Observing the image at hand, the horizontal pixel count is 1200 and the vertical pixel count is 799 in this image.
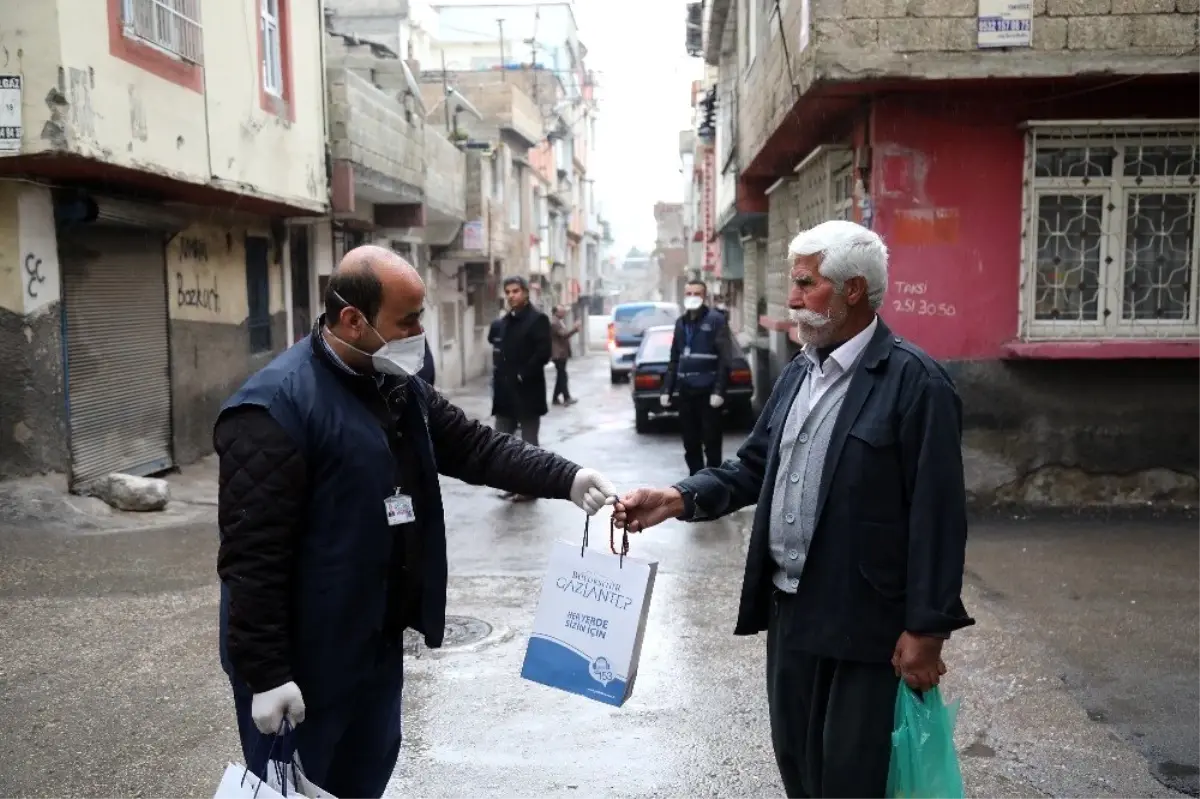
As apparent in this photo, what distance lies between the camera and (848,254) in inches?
110

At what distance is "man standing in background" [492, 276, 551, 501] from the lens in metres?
9.48

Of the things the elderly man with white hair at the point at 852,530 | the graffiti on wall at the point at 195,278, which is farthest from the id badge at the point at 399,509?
the graffiti on wall at the point at 195,278

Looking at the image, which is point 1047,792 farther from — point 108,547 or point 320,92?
point 320,92

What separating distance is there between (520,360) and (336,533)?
6945mm

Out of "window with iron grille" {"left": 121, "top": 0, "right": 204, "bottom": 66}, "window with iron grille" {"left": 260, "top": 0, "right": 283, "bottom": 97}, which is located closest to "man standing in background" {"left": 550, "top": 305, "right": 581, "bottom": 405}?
"window with iron grille" {"left": 260, "top": 0, "right": 283, "bottom": 97}

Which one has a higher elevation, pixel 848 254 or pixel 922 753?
pixel 848 254

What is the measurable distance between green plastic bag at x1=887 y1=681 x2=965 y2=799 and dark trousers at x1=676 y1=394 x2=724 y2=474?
640 cm

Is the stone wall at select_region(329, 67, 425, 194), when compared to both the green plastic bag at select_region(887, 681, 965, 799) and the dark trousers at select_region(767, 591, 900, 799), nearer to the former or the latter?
the dark trousers at select_region(767, 591, 900, 799)

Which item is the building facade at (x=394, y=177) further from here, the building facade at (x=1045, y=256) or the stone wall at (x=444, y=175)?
the building facade at (x=1045, y=256)

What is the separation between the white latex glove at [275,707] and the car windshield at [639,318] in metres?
21.6

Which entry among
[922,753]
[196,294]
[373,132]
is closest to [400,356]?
[922,753]

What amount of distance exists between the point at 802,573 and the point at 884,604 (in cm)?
23

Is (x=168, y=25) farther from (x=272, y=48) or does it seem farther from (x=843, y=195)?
(x=843, y=195)

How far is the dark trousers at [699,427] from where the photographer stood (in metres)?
9.12
